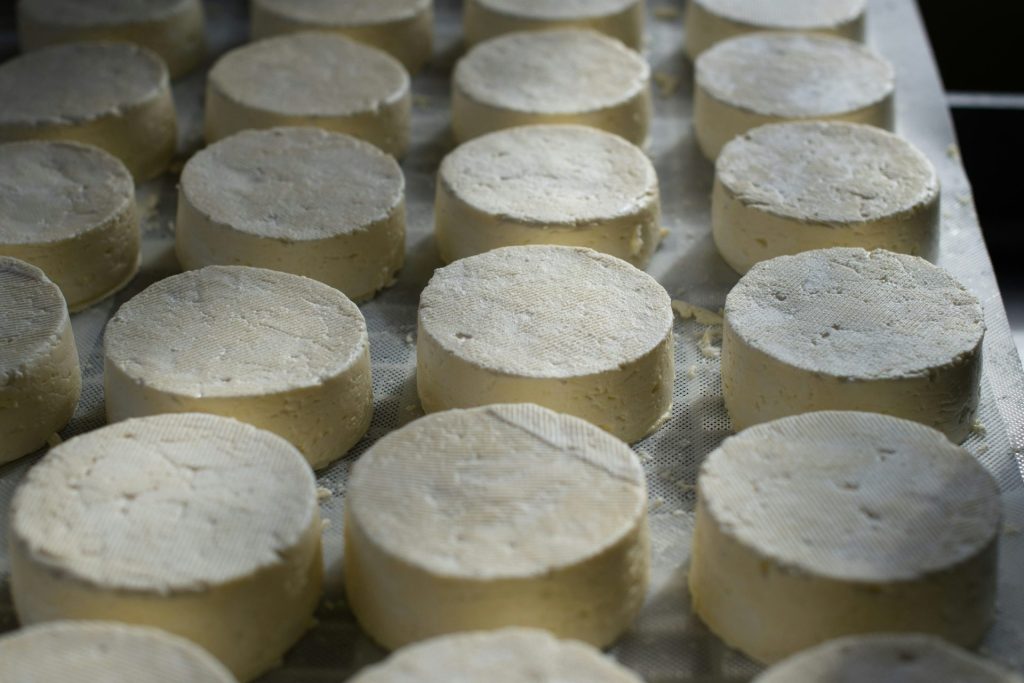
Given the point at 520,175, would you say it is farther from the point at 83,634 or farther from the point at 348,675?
the point at 83,634

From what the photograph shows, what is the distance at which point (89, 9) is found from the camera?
3441 mm

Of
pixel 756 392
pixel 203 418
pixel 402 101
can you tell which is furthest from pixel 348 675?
pixel 402 101

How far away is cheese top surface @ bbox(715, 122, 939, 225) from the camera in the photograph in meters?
2.63

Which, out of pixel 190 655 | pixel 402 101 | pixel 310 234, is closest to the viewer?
pixel 190 655

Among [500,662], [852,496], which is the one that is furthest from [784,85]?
[500,662]

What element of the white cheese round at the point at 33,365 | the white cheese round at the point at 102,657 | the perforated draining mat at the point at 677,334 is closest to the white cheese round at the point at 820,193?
the perforated draining mat at the point at 677,334

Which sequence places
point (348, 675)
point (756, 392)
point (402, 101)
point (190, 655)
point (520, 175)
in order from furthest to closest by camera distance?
point (402, 101) < point (520, 175) < point (756, 392) < point (348, 675) < point (190, 655)

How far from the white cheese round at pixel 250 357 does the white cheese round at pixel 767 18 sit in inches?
61.0

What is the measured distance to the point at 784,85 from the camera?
312 cm

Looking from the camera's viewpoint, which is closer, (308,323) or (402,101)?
(308,323)

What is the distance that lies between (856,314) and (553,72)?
115 cm

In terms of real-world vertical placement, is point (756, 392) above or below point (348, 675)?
above

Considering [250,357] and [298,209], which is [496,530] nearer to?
[250,357]

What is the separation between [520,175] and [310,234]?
457 millimetres
